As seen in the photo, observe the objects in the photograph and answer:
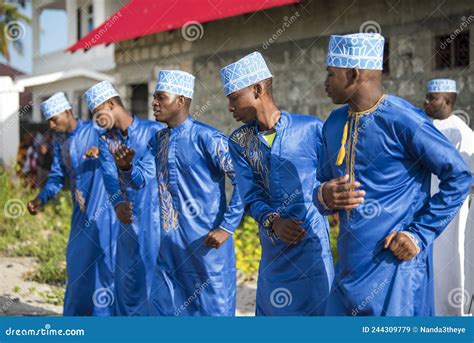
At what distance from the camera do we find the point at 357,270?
382 centimetres

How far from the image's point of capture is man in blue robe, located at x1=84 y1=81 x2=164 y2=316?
6258 millimetres

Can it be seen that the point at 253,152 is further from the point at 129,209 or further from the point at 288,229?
the point at 129,209

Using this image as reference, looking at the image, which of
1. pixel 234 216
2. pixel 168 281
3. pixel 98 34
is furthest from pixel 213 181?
pixel 98 34

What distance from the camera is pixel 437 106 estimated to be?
6.73 meters

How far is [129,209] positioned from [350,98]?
9.14 feet

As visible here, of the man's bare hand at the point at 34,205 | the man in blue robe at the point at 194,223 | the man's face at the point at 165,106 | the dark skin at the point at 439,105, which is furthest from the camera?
the man's bare hand at the point at 34,205

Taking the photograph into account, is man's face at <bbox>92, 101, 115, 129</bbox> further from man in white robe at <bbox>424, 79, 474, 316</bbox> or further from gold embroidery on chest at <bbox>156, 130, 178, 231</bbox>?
man in white robe at <bbox>424, 79, 474, 316</bbox>

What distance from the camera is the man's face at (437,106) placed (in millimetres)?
6715

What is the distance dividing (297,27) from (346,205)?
6940 mm

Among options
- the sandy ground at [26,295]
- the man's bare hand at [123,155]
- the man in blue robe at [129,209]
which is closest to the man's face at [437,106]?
the man in blue robe at [129,209]

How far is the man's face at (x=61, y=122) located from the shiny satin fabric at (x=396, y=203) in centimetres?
416

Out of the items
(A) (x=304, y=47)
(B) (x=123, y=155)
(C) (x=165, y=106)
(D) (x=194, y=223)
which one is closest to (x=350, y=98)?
(D) (x=194, y=223)

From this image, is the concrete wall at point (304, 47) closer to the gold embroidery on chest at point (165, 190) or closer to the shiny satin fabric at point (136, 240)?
the shiny satin fabric at point (136, 240)

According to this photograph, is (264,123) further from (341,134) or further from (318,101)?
(318,101)
